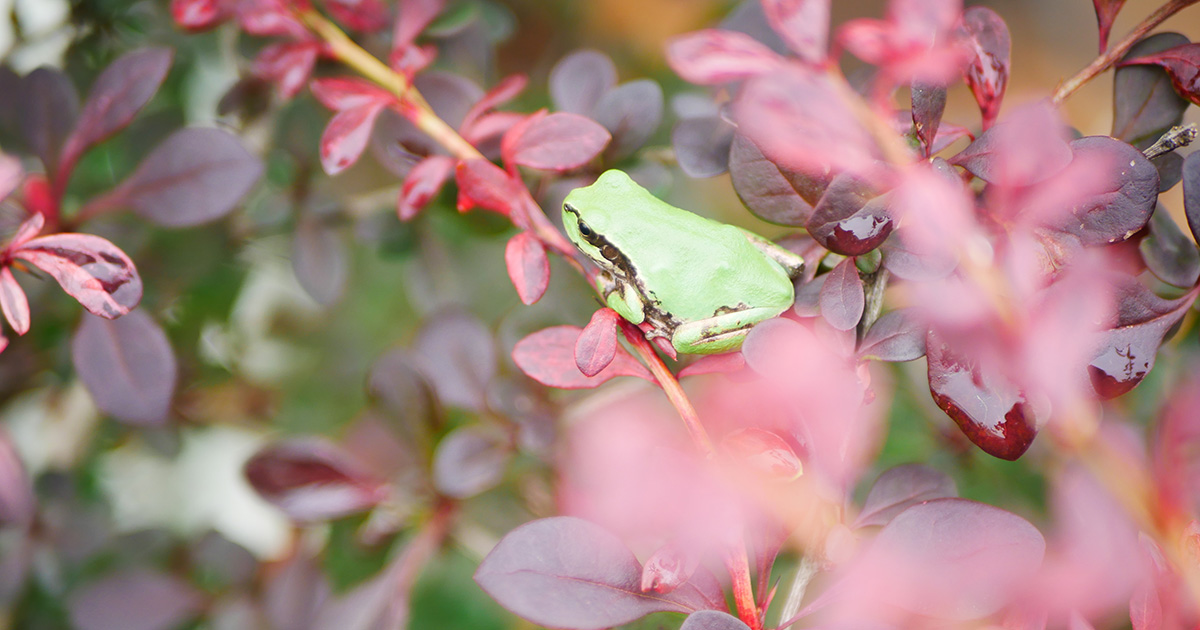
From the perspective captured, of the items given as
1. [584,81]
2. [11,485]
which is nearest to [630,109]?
[584,81]

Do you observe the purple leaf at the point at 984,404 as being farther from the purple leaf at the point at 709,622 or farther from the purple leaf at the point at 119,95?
the purple leaf at the point at 119,95

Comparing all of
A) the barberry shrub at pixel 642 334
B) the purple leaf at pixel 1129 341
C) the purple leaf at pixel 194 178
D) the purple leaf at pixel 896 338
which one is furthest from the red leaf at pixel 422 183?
the purple leaf at pixel 1129 341

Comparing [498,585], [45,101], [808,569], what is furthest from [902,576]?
[45,101]

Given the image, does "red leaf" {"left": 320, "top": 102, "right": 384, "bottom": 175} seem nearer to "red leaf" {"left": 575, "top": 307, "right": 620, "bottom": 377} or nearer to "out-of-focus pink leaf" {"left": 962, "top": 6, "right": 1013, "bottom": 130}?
"red leaf" {"left": 575, "top": 307, "right": 620, "bottom": 377}

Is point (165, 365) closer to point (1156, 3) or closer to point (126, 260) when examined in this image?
point (126, 260)

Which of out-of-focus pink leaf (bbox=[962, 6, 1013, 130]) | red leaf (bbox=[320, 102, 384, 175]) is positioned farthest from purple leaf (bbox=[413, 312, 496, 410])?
out-of-focus pink leaf (bbox=[962, 6, 1013, 130])
